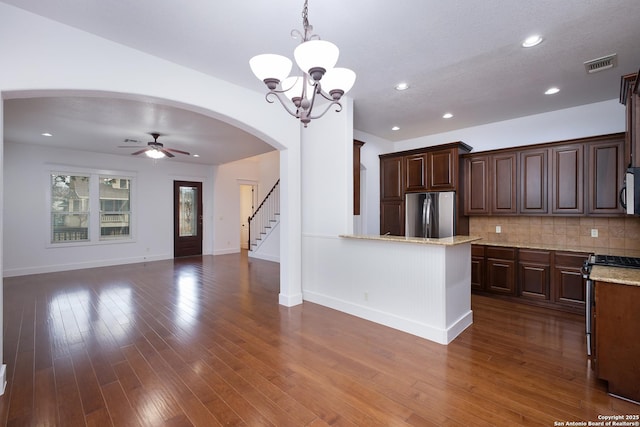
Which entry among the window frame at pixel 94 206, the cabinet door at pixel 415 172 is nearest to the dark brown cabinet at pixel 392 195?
the cabinet door at pixel 415 172

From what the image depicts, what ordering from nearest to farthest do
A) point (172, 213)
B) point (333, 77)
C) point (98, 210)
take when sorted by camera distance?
point (333, 77) < point (98, 210) < point (172, 213)

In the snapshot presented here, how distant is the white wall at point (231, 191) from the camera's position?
9.36 metres

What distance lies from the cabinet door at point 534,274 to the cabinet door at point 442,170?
1.49 m

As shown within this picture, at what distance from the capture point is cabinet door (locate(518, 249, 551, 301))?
4109 mm

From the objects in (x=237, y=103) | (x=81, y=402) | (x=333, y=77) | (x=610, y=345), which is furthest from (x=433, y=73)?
(x=81, y=402)

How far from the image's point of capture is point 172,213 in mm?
8602

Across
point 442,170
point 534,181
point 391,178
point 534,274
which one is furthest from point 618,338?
point 391,178

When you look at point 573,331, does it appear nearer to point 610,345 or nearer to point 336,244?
point 610,345

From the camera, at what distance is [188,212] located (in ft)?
29.7

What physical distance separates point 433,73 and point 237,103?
2.40 metres

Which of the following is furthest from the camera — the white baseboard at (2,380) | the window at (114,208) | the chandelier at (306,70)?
the window at (114,208)

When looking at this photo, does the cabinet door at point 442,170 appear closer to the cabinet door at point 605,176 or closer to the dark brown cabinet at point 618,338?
the cabinet door at point 605,176

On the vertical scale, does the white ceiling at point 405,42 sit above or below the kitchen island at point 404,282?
above

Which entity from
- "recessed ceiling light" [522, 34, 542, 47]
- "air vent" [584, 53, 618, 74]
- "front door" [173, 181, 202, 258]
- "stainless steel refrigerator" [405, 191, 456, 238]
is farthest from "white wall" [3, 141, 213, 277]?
"air vent" [584, 53, 618, 74]
